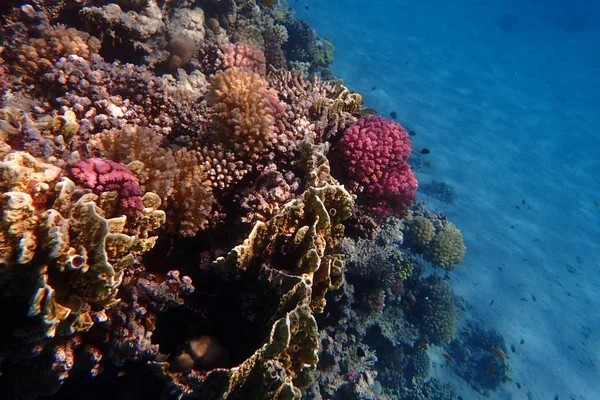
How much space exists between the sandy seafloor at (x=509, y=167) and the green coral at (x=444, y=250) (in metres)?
4.85

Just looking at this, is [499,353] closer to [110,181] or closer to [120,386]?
[120,386]

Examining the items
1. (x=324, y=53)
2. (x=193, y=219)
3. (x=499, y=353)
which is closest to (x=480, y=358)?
(x=499, y=353)

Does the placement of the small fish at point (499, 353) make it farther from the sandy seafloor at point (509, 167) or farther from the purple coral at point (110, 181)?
the purple coral at point (110, 181)

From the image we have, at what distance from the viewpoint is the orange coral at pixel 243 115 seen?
393 centimetres

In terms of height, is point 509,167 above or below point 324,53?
below

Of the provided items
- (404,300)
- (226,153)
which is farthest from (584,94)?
(226,153)

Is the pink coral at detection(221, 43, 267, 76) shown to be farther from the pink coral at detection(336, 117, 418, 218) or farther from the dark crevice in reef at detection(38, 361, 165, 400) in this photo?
the dark crevice in reef at detection(38, 361, 165, 400)

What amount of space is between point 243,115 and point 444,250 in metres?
10.7

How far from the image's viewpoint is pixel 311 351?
3027mm

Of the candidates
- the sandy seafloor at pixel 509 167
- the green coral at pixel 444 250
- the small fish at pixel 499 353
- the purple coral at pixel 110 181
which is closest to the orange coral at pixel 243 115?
the purple coral at pixel 110 181

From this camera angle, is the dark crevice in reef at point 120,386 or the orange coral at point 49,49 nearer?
the dark crevice in reef at point 120,386

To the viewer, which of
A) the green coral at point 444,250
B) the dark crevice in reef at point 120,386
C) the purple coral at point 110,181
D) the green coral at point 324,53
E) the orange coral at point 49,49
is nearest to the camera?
the purple coral at point 110,181

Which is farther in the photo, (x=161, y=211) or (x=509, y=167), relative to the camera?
(x=509, y=167)

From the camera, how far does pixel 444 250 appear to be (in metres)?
12.1
